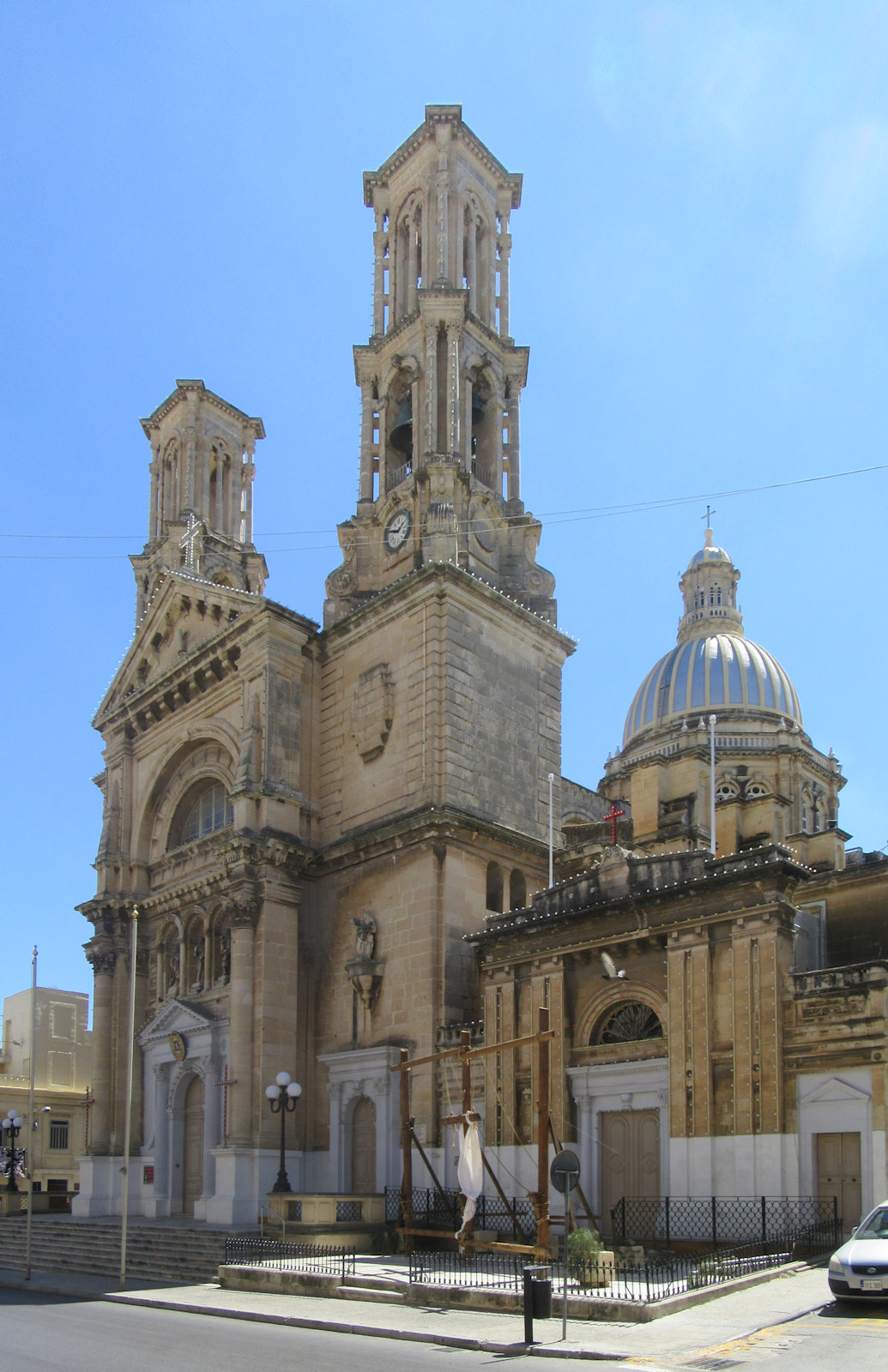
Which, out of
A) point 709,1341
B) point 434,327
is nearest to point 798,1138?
point 709,1341

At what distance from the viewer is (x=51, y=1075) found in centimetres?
6562

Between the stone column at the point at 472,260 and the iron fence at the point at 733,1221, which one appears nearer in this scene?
the iron fence at the point at 733,1221

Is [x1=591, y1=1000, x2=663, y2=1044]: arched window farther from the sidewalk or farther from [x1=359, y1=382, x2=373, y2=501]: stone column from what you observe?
[x1=359, y1=382, x2=373, y2=501]: stone column

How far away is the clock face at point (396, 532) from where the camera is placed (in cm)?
3999

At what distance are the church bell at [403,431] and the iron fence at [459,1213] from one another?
24.3 metres

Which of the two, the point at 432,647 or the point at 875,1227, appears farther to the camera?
the point at 432,647

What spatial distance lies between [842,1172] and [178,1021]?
888 inches

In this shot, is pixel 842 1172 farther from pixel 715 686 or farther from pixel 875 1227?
pixel 715 686

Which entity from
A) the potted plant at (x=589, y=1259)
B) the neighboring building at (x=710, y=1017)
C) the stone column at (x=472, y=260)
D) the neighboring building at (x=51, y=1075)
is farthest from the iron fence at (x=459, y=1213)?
the neighboring building at (x=51, y=1075)

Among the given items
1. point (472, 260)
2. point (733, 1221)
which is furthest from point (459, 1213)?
point (472, 260)

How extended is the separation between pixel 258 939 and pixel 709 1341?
21874mm

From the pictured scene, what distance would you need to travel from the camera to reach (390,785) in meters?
35.4

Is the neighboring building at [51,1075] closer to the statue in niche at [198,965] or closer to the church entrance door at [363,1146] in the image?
the statue in niche at [198,965]

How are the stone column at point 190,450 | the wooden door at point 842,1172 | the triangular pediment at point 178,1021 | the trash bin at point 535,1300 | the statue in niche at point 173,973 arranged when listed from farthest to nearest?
the stone column at point 190,450 → the statue in niche at point 173,973 → the triangular pediment at point 178,1021 → the wooden door at point 842,1172 → the trash bin at point 535,1300
